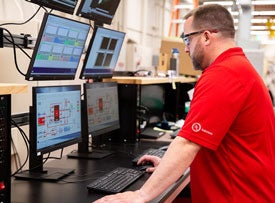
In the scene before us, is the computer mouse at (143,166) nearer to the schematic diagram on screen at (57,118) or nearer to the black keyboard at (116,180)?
the black keyboard at (116,180)

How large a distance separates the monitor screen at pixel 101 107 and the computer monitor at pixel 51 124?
19 cm

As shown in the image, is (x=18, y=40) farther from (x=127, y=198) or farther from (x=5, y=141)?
(x=127, y=198)

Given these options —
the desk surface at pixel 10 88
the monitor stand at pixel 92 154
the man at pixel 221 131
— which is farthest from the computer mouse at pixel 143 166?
the desk surface at pixel 10 88

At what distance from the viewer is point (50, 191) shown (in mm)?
1553

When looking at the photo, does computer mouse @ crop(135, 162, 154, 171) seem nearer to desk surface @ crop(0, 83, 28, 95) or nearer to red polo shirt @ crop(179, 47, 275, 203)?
red polo shirt @ crop(179, 47, 275, 203)

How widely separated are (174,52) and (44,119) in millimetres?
2343

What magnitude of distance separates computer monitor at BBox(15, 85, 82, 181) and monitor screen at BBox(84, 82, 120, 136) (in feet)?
0.63

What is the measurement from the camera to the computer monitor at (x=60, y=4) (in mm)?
1664

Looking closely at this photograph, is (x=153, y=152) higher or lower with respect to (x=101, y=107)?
lower

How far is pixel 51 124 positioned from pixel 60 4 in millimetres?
568

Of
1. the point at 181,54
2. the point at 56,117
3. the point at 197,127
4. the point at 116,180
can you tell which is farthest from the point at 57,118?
the point at 181,54

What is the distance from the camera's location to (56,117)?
68.9 inches

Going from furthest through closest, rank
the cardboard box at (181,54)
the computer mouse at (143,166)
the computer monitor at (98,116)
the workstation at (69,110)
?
1. the cardboard box at (181,54)
2. the computer monitor at (98,116)
3. the computer mouse at (143,166)
4. the workstation at (69,110)

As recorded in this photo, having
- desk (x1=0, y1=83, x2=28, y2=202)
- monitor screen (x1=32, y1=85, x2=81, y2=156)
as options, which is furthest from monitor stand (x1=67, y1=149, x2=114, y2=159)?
desk (x1=0, y1=83, x2=28, y2=202)
